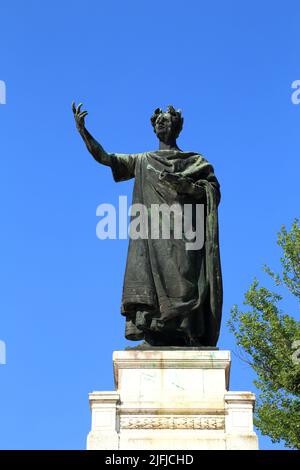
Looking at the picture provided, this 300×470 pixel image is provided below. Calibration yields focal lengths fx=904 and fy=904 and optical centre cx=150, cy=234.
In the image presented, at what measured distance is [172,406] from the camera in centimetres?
1138

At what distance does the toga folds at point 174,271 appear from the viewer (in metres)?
12.4

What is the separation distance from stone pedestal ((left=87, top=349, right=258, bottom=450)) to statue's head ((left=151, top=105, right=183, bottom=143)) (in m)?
3.50

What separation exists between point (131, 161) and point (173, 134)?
31.0 inches

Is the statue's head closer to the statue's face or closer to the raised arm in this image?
the statue's face

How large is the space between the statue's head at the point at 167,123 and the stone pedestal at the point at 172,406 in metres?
3.50

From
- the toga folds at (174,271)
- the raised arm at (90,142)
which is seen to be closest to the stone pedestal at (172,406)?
the toga folds at (174,271)

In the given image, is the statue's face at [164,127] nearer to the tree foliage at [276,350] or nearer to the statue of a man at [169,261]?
the statue of a man at [169,261]

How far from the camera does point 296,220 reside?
26719mm

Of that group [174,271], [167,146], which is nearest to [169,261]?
[174,271]

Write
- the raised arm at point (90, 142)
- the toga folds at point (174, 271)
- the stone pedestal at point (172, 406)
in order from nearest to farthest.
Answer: the stone pedestal at point (172, 406) < the toga folds at point (174, 271) < the raised arm at point (90, 142)

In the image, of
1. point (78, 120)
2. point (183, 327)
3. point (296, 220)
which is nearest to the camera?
point (183, 327)

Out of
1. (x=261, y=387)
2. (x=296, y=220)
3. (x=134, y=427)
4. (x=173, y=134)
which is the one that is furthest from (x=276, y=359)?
(x=134, y=427)

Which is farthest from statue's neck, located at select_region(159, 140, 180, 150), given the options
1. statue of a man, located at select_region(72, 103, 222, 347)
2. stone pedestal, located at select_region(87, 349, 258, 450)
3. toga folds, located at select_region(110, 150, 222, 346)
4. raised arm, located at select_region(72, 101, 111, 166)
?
stone pedestal, located at select_region(87, 349, 258, 450)

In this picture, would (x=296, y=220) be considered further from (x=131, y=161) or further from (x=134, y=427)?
(x=134, y=427)
